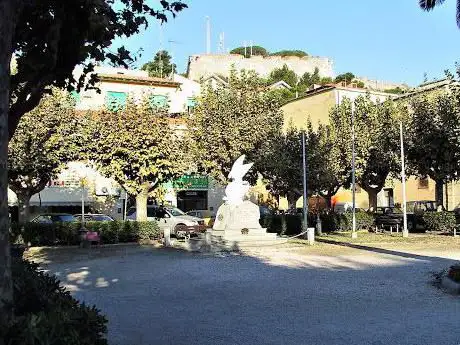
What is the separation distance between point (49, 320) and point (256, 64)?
111 metres

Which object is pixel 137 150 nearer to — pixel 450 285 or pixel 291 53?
pixel 450 285

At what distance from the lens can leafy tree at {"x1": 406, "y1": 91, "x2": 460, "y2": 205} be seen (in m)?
27.5

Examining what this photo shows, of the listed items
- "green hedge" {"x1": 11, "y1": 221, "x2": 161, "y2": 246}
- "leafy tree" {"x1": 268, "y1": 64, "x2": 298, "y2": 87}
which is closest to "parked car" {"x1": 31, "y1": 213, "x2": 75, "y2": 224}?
"green hedge" {"x1": 11, "y1": 221, "x2": 161, "y2": 246}

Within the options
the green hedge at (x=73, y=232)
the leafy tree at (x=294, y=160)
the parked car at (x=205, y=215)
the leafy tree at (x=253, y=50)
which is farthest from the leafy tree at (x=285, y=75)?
the green hedge at (x=73, y=232)

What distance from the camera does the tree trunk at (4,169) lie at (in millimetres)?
4031

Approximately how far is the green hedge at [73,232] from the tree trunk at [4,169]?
19916 millimetres

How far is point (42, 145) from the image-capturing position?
2630 cm

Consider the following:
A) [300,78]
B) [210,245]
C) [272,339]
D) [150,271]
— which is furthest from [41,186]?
[300,78]

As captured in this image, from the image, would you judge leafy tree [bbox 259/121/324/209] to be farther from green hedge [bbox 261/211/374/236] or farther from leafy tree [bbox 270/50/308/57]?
leafy tree [bbox 270/50/308/57]

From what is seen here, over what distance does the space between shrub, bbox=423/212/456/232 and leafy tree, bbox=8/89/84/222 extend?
17674mm

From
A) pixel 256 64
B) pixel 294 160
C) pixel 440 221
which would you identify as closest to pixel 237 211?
pixel 294 160

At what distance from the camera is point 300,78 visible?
112188mm

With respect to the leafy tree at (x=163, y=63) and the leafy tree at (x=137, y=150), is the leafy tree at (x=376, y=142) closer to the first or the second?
the leafy tree at (x=137, y=150)

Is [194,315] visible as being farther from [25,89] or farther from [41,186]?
[41,186]
